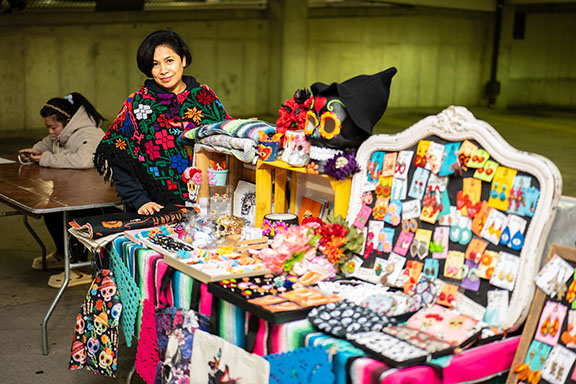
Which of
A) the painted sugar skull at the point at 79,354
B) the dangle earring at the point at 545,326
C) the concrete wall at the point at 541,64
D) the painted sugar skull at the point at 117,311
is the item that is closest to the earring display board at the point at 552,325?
the dangle earring at the point at 545,326

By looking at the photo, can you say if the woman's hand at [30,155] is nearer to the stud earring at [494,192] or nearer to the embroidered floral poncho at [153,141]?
the embroidered floral poncho at [153,141]

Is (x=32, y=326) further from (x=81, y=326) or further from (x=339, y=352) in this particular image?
(x=339, y=352)

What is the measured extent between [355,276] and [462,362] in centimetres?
64

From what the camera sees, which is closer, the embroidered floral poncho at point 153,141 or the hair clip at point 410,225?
the hair clip at point 410,225

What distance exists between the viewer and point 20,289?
4.77 meters

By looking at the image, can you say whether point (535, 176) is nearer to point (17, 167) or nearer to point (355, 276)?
point (355, 276)

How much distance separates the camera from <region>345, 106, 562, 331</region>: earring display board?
6.48 feet

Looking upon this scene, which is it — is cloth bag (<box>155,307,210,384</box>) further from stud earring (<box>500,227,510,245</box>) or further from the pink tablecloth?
stud earring (<box>500,227,510,245</box>)

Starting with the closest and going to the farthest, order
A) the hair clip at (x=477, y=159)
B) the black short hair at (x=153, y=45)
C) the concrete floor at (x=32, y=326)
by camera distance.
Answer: the hair clip at (x=477, y=159) → the black short hair at (x=153, y=45) → the concrete floor at (x=32, y=326)

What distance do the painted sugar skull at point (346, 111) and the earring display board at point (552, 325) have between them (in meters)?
0.87

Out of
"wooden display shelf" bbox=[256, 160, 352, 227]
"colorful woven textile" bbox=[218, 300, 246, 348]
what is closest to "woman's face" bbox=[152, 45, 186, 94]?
"wooden display shelf" bbox=[256, 160, 352, 227]

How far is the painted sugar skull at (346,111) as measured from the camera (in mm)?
2537

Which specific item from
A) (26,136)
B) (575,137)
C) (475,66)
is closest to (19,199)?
(26,136)

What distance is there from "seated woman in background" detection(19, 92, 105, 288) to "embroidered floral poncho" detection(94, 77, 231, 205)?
4.88 ft
